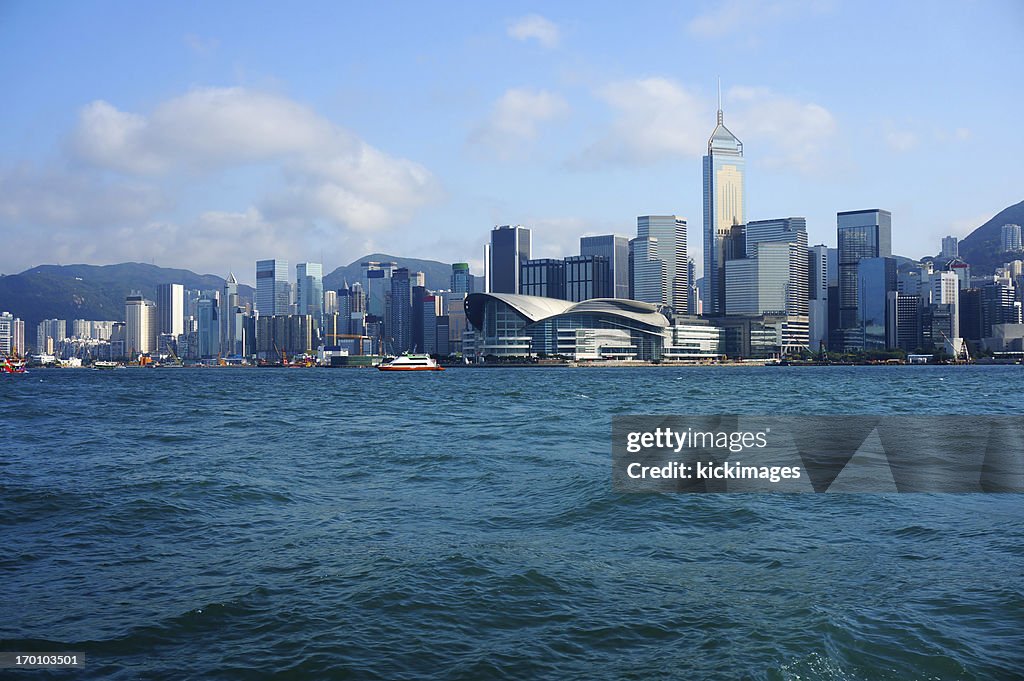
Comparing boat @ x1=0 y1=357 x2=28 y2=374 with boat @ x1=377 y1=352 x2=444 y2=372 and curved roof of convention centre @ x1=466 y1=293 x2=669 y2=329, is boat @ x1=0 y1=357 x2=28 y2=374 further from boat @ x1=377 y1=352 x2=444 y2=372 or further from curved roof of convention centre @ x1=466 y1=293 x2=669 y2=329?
curved roof of convention centre @ x1=466 y1=293 x2=669 y2=329

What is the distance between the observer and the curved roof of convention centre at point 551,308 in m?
157

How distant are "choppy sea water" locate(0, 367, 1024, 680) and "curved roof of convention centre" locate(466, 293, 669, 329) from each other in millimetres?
139357

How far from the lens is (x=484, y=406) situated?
40.9 metres

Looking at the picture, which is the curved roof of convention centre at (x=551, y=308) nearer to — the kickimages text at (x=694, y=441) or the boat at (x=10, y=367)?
the boat at (x=10, y=367)

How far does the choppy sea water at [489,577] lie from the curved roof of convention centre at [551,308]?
13936 cm

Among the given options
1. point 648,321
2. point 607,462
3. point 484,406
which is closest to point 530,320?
point 648,321

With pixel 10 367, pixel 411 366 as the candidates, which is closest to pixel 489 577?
pixel 411 366

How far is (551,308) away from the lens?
166500 millimetres

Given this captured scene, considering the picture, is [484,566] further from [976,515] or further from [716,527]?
[976,515]

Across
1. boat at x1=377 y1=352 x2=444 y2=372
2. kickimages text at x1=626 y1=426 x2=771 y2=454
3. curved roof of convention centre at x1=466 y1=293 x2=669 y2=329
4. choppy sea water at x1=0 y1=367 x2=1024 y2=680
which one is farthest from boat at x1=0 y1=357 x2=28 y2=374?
kickimages text at x1=626 y1=426 x2=771 y2=454

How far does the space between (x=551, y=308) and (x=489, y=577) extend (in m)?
158

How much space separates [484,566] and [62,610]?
436 centimetres

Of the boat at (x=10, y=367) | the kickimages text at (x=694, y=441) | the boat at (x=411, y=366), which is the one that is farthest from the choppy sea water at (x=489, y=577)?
the boat at (x=10, y=367)

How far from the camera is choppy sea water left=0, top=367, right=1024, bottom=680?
694cm
